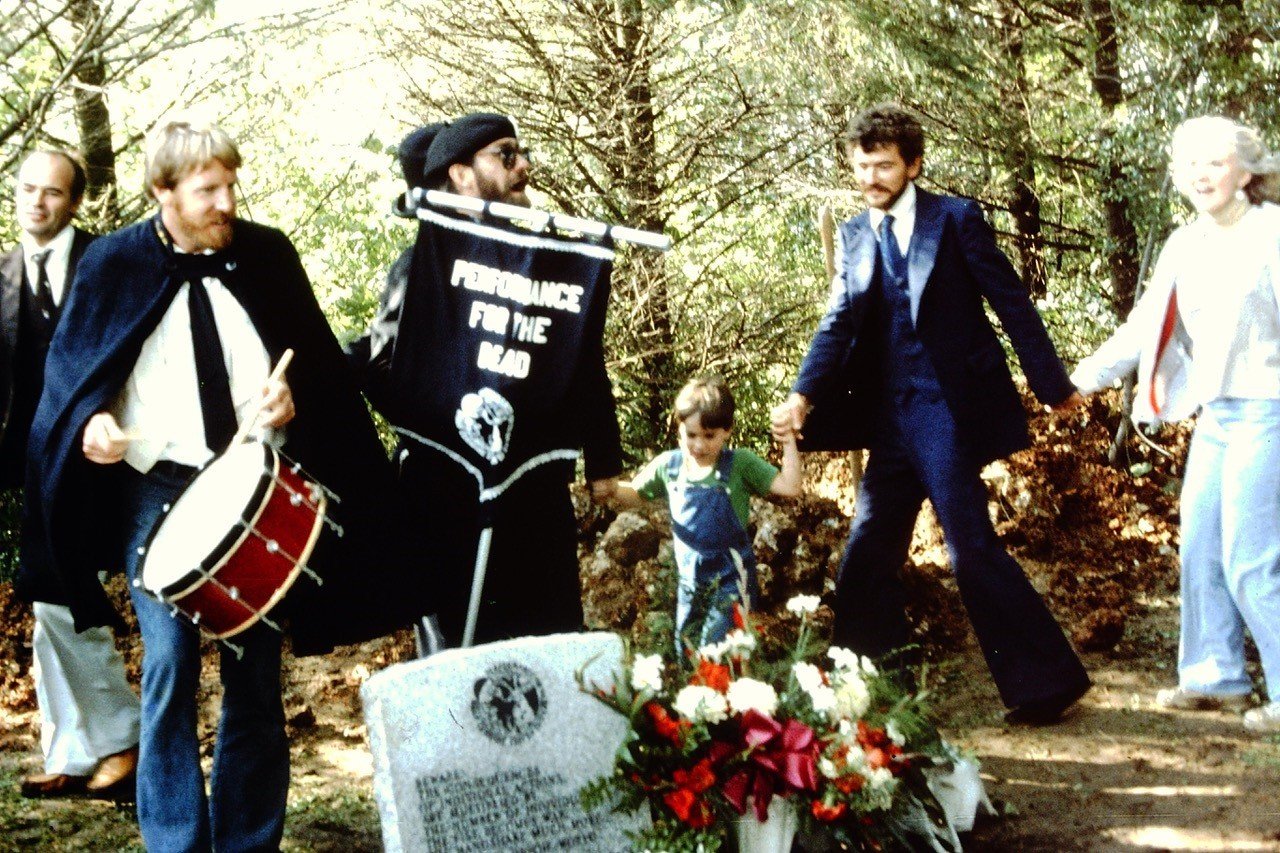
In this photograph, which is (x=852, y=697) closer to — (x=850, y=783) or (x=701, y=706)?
(x=850, y=783)

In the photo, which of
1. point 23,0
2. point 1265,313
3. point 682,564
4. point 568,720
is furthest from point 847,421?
point 23,0

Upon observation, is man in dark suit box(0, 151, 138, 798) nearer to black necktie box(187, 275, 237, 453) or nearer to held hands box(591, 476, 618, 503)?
black necktie box(187, 275, 237, 453)

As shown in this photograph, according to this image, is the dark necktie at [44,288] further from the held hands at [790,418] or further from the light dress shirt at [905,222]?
the light dress shirt at [905,222]

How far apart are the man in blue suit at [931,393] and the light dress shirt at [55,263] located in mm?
2537

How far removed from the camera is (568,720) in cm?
415

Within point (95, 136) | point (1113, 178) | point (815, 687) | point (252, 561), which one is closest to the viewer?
point (252, 561)

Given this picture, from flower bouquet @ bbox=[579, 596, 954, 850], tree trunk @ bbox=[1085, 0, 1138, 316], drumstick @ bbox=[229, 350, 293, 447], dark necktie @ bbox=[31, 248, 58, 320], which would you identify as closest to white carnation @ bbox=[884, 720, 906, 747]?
flower bouquet @ bbox=[579, 596, 954, 850]

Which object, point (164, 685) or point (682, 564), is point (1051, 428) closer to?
point (682, 564)

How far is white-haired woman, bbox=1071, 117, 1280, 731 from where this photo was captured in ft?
17.8

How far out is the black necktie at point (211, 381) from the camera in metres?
4.19

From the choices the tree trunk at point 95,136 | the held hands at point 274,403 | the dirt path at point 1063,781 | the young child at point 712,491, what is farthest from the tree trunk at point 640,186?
the held hands at point 274,403

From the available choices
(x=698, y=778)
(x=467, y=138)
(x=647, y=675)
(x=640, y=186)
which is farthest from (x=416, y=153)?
(x=640, y=186)

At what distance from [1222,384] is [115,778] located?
13.5 feet

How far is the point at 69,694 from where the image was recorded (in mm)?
5410
